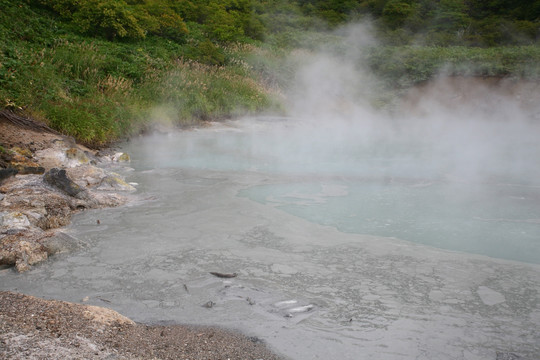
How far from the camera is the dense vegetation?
9344 millimetres

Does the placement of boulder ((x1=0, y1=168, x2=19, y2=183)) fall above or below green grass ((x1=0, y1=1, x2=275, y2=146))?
below

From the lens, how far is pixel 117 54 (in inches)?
523

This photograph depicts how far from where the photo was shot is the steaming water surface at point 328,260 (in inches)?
111

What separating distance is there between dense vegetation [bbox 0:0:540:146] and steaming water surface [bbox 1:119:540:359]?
3096mm

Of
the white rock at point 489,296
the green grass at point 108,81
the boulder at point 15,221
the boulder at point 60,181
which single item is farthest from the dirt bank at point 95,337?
the green grass at point 108,81

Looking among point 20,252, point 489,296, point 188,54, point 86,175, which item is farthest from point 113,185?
point 188,54

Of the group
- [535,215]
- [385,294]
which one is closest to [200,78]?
[535,215]

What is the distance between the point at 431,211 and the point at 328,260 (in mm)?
2058

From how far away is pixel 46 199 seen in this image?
187 inches

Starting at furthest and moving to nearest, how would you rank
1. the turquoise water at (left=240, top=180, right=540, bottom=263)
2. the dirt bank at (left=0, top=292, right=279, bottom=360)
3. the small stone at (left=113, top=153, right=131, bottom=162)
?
the small stone at (left=113, top=153, right=131, bottom=162) → the turquoise water at (left=240, top=180, right=540, bottom=263) → the dirt bank at (left=0, top=292, right=279, bottom=360)

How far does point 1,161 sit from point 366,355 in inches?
209

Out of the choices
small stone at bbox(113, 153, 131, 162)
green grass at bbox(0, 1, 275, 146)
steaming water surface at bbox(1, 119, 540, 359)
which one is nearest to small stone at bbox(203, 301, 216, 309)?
steaming water surface at bbox(1, 119, 540, 359)

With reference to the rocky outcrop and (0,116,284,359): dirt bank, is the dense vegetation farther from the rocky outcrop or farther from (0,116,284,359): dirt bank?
(0,116,284,359): dirt bank

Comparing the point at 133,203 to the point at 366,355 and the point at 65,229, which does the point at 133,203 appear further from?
the point at 366,355
